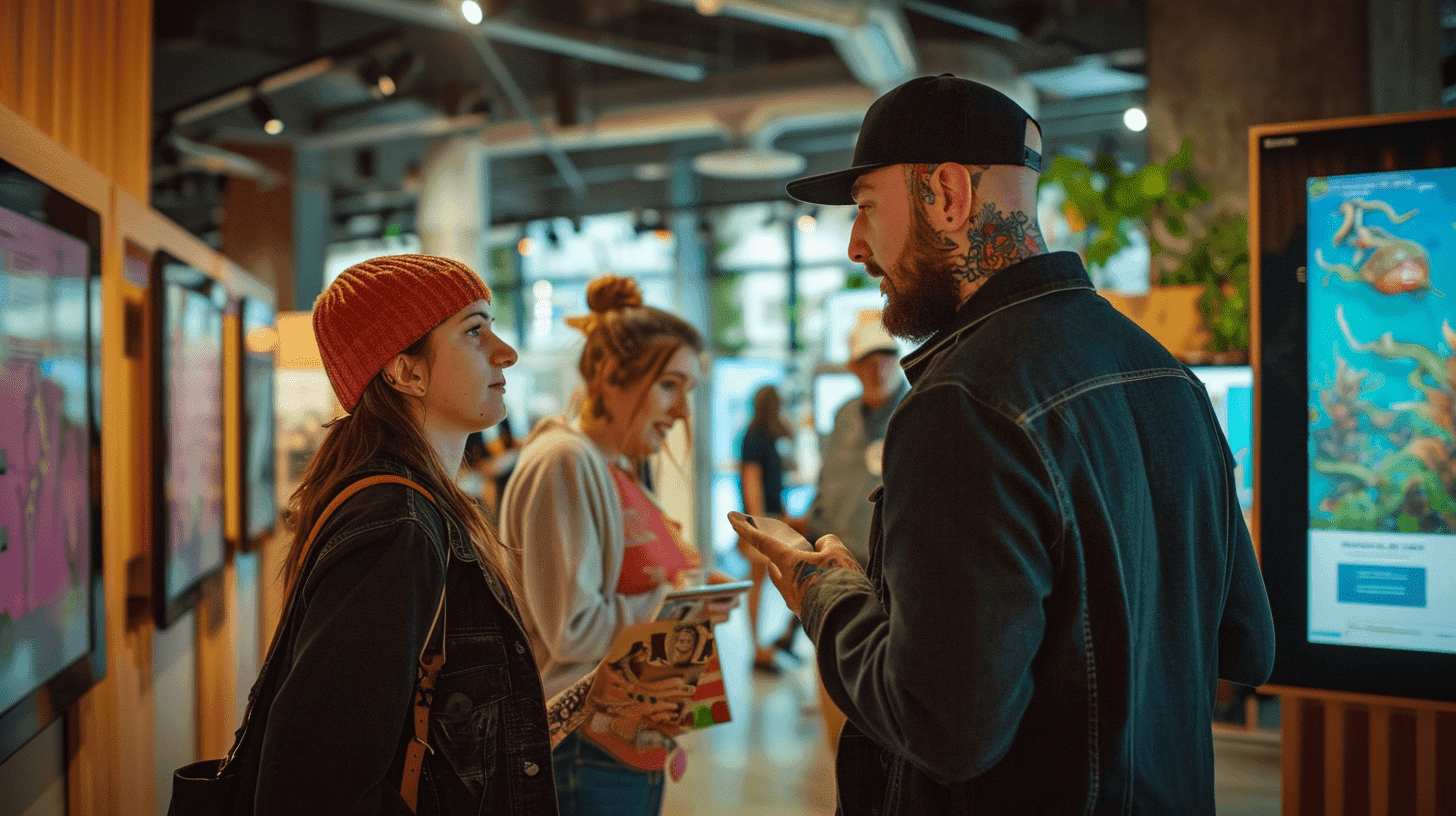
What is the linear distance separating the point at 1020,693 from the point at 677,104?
8.16 meters

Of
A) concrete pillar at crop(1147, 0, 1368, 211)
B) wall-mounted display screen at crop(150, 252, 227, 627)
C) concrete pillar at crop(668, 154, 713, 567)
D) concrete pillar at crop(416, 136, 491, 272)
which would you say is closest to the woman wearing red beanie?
wall-mounted display screen at crop(150, 252, 227, 627)

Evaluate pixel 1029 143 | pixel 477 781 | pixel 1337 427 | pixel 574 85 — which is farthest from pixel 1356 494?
pixel 574 85

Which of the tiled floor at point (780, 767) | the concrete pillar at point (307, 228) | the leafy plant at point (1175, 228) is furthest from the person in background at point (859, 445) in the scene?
the concrete pillar at point (307, 228)

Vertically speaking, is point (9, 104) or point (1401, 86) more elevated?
point (1401, 86)

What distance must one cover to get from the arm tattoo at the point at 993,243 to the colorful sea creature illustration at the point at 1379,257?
1.46 metres

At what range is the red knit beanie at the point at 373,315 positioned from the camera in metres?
1.46

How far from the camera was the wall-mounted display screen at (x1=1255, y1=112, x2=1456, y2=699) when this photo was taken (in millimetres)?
2236

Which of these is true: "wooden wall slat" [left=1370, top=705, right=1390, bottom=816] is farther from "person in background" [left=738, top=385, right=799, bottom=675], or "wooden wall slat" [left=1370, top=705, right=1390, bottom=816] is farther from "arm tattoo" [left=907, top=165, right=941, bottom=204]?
"person in background" [left=738, top=385, right=799, bottom=675]

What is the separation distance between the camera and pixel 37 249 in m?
1.73

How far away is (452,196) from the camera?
9375mm

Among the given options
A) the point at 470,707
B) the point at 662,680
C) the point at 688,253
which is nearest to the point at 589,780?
the point at 662,680

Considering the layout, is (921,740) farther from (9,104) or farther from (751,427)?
(751,427)

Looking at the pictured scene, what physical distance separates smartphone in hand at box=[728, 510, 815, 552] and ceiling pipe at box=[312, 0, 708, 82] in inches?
213

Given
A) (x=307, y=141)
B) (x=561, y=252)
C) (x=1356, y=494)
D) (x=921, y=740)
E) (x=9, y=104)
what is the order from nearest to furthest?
(x=921, y=740)
(x=9, y=104)
(x=1356, y=494)
(x=307, y=141)
(x=561, y=252)
